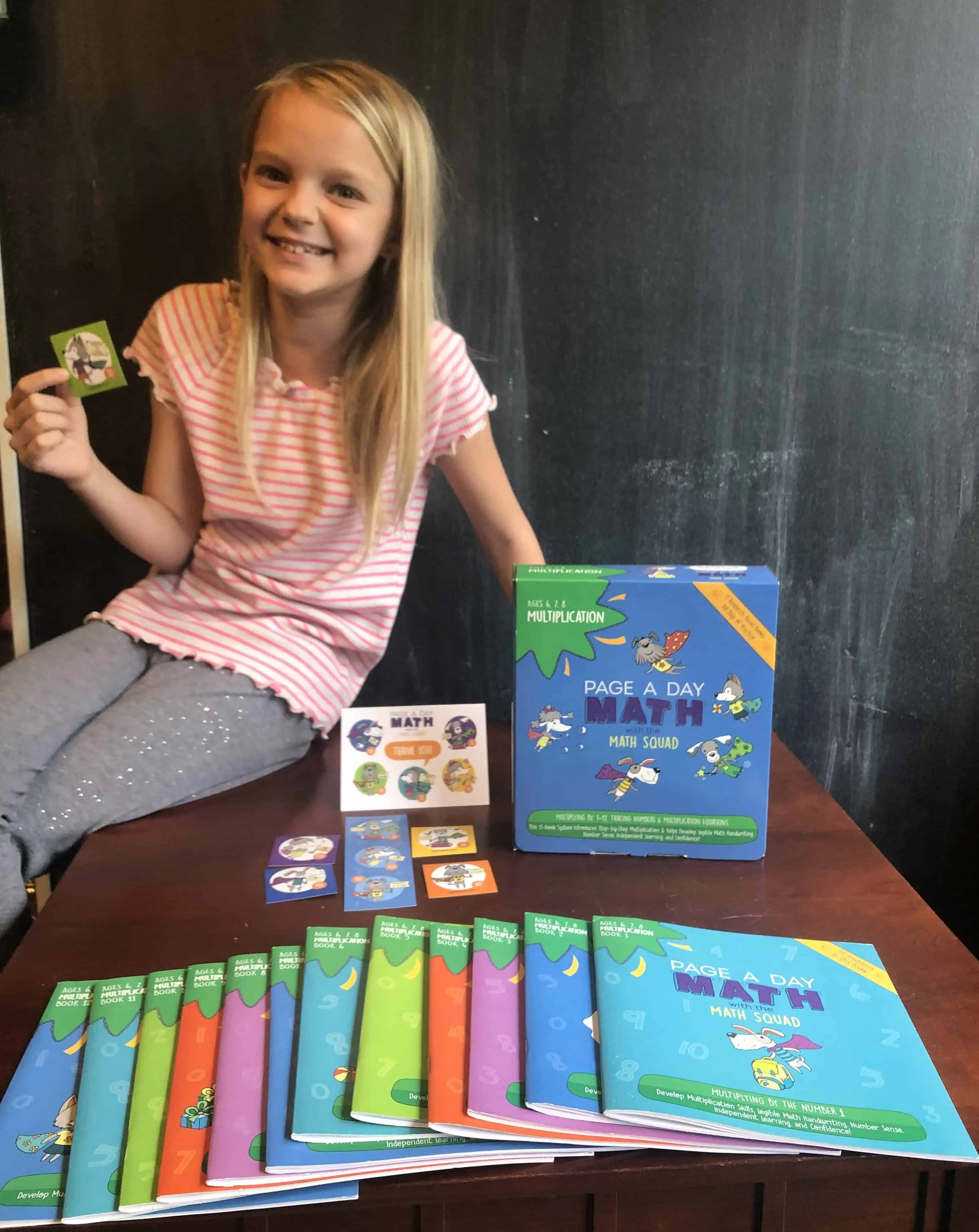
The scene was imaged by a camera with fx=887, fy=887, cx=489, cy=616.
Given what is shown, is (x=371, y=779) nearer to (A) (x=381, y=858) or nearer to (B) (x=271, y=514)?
(A) (x=381, y=858)

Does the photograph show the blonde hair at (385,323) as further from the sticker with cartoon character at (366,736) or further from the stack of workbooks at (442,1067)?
the stack of workbooks at (442,1067)

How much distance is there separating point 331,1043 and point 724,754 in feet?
1.42

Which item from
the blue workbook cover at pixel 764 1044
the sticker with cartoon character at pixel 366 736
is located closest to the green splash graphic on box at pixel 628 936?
the blue workbook cover at pixel 764 1044

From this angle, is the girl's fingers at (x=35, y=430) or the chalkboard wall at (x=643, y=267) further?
the chalkboard wall at (x=643, y=267)

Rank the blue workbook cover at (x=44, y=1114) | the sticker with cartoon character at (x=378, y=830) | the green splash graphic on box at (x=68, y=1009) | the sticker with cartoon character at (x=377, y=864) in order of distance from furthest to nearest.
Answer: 1. the sticker with cartoon character at (x=378, y=830)
2. the sticker with cartoon character at (x=377, y=864)
3. the green splash graphic on box at (x=68, y=1009)
4. the blue workbook cover at (x=44, y=1114)

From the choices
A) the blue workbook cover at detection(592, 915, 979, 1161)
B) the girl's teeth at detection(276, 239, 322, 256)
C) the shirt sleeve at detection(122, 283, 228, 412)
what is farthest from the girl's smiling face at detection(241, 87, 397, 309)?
the blue workbook cover at detection(592, 915, 979, 1161)

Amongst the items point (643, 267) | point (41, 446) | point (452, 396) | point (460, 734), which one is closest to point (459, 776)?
point (460, 734)

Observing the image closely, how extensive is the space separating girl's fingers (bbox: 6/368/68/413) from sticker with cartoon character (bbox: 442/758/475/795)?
0.58 m

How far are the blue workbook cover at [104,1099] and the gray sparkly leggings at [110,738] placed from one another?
0.26 metres

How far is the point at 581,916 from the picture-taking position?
77 centimetres

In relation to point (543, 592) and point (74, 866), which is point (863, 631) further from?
point (74, 866)

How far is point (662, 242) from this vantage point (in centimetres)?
115

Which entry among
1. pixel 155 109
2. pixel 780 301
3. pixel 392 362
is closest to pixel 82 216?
pixel 155 109

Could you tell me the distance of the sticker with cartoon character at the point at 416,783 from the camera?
37.5 inches
